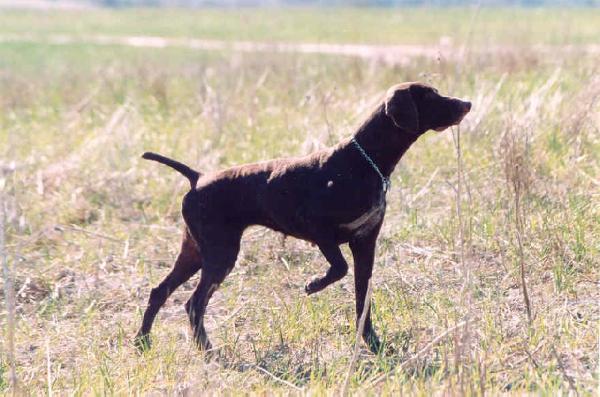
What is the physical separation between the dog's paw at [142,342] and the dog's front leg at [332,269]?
0.92m

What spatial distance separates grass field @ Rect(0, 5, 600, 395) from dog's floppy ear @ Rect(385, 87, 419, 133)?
42cm

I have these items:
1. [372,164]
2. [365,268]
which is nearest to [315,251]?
[365,268]

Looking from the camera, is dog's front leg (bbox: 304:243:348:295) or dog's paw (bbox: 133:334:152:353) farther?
dog's paw (bbox: 133:334:152:353)

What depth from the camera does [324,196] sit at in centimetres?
456

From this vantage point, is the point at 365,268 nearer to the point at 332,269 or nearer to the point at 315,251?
the point at 332,269

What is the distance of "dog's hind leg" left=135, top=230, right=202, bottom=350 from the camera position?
199 inches

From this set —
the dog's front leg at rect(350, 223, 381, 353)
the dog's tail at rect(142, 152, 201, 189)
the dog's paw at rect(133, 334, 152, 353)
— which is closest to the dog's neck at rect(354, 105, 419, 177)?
the dog's front leg at rect(350, 223, 381, 353)

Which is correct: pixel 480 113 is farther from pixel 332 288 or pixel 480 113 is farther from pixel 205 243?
pixel 205 243

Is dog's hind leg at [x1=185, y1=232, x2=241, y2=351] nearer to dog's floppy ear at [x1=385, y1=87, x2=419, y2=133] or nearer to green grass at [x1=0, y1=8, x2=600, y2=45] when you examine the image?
dog's floppy ear at [x1=385, y1=87, x2=419, y2=133]

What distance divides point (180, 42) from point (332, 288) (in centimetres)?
2733

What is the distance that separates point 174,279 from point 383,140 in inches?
55.4

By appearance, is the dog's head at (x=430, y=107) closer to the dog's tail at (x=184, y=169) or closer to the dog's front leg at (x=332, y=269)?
the dog's front leg at (x=332, y=269)

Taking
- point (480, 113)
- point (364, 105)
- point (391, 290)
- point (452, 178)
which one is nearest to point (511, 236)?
point (391, 290)

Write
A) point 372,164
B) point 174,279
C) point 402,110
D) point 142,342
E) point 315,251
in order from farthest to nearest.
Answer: point 315,251 < point 174,279 < point 142,342 < point 372,164 < point 402,110
